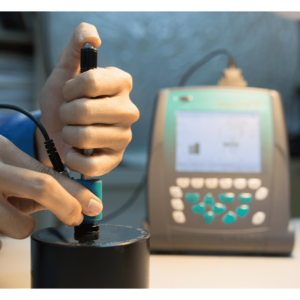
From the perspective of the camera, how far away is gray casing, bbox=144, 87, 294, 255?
47 cm

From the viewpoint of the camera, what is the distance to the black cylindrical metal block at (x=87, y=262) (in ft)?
0.83

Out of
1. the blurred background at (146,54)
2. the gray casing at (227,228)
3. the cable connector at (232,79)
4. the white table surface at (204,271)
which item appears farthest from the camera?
the blurred background at (146,54)

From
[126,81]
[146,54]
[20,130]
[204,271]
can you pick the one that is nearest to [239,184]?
[204,271]

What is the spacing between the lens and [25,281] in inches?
14.2

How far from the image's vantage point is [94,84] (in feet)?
0.96

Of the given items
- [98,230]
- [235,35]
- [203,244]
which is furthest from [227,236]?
[235,35]

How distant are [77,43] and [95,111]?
0.11 meters

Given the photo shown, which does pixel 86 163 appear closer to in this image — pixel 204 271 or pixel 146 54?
pixel 204 271

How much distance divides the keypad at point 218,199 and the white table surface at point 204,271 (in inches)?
2.3

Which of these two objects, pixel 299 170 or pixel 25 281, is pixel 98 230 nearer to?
pixel 25 281

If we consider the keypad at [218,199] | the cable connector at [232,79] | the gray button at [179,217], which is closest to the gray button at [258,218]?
the keypad at [218,199]

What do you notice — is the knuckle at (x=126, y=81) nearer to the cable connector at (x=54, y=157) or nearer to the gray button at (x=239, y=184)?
the cable connector at (x=54, y=157)

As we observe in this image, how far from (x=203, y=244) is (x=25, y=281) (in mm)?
257

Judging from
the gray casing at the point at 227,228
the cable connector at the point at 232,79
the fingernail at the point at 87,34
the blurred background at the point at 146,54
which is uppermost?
the blurred background at the point at 146,54
